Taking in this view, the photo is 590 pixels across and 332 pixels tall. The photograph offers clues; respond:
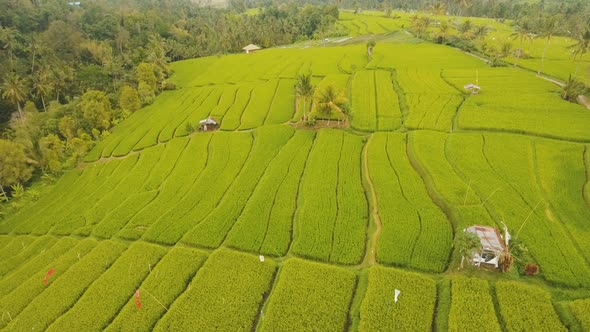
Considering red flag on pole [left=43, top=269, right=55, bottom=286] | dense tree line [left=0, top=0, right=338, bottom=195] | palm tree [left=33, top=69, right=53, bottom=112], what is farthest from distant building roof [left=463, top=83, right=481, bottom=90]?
palm tree [left=33, top=69, right=53, bottom=112]

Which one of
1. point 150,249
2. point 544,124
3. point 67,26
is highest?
point 67,26

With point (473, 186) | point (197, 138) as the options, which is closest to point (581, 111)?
point (473, 186)

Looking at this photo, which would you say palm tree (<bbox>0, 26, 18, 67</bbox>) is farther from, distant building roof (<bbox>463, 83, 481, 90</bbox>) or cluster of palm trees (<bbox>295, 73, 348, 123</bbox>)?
distant building roof (<bbox>463, 83, 481, 90</bbox>)

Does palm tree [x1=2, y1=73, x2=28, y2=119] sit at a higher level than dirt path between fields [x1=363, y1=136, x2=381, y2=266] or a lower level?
higher

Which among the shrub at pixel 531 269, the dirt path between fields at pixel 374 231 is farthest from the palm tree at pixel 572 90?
the shrub at pixel 531 269

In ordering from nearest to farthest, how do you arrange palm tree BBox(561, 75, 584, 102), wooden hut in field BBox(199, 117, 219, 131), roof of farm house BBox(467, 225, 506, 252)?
roof of farm house BBox(467, 225, 506, 252) → palm tree BBox(561, 75, 584, 102) → wooden hut in field BBox(199, 117, 219, 131)

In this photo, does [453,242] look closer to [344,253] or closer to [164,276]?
[344,253]
